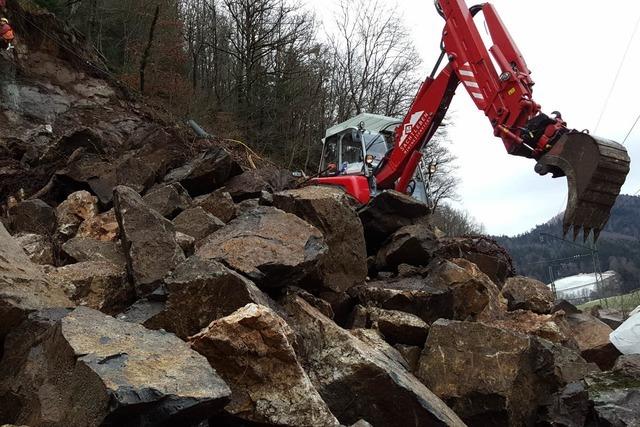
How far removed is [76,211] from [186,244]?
2027 millimetres

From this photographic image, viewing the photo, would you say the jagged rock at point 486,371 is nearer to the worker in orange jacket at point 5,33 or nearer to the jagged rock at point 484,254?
the jagged rock at point 484,254

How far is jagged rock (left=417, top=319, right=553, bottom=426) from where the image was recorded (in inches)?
147

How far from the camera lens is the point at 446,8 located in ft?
25.5

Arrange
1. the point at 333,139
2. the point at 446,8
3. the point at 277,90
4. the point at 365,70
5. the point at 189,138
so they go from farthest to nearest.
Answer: the point at 365,70
the point at 277,90
the point at 333,139
the point at 189,138
the point at 446,8

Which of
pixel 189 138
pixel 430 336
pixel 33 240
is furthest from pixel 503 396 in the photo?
pixel 189 138

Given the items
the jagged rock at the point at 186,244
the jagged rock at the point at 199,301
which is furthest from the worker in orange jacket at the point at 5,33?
the jagged rock at the point at 199,301

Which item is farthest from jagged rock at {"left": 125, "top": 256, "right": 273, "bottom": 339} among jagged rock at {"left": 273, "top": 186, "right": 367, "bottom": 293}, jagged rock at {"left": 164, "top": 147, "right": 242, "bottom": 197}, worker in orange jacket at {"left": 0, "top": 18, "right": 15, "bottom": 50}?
worker in orange jacket at {"left": 0, "top": 18, "right": 15, "bottom": 50}

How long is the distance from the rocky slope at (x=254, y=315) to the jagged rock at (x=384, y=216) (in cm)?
2

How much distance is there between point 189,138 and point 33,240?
14.7ft

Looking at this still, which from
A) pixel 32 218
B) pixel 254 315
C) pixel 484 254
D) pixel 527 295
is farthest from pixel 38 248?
pixel 484 254

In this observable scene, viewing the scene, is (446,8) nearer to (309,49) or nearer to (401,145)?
(401,145)

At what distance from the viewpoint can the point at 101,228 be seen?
531 cm

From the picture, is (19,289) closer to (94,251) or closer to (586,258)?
(94,251)

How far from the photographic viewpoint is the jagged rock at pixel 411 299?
15.6 feet
